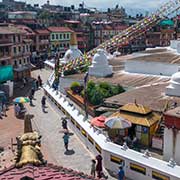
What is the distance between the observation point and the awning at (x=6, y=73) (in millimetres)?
39013

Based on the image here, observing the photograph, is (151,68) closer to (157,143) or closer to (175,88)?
(175,88)

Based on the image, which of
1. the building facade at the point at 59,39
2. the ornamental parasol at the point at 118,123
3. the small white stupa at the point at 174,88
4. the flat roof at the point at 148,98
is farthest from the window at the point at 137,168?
the building facade at the point at 59,39

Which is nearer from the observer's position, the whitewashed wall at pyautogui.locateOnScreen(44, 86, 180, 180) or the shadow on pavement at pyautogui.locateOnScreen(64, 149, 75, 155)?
the whitewashed wall at pyautogui.locateOnScreen(44, 86, 180, 180)

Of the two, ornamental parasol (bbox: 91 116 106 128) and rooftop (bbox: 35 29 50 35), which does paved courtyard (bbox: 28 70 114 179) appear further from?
rooftop (bbox: 35 29 50 35)

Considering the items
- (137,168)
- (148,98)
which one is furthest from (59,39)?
(137,168)

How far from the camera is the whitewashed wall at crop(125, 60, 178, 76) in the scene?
27.5 meters

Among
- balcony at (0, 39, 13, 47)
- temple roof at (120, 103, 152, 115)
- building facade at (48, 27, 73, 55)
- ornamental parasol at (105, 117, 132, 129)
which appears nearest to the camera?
ornamental parasol at (105, 117, 132, 129)

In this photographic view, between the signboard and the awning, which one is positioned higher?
the awning

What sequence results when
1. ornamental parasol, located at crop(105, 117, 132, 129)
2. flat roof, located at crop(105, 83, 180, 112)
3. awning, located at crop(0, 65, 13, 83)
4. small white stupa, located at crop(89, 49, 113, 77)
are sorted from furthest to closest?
awning, located at crop(0, 65, 13, 83) < small white stupa, located at crop(89, 49, 113, 77) < flat roof, located at crop(105, 83, 180, 112) < ornamental parasol, located at crop(105, 117, 132, 129)

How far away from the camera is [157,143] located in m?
16.6

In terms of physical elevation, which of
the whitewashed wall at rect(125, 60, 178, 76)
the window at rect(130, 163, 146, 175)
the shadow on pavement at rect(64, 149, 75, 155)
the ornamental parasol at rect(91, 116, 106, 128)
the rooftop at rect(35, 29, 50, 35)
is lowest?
the shadow on pavement at rect(64, 149, 75, 155)

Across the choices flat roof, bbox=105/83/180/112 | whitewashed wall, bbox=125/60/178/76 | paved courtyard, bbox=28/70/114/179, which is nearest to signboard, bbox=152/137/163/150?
flat roof, bbox=105/83/180/112

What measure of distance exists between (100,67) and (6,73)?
1391 centimetres

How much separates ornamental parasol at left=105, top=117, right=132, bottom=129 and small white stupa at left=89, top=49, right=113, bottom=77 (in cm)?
1394
